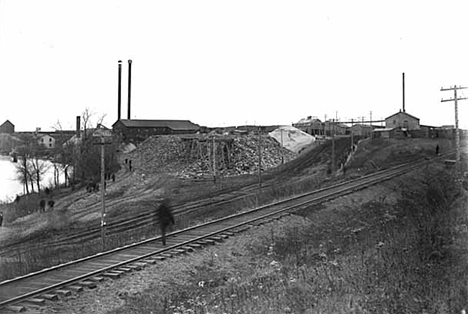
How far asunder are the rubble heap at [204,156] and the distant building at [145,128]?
42.0 feet

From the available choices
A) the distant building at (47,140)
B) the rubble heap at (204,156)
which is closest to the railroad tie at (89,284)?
the rubble heap at (204,156)

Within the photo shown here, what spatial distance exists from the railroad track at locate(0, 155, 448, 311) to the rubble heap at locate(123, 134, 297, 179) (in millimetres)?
30594

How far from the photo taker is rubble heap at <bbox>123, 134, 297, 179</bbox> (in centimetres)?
5534

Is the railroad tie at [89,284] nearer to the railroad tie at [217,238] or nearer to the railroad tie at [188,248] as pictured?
the railroad tie at [188,248]

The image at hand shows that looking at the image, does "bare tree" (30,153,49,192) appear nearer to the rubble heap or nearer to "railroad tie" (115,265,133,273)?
the rubble heap

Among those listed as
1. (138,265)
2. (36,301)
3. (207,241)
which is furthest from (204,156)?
(36,301)

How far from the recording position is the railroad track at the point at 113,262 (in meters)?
10.6

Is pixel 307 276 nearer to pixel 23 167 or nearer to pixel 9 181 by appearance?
pixel 23 167

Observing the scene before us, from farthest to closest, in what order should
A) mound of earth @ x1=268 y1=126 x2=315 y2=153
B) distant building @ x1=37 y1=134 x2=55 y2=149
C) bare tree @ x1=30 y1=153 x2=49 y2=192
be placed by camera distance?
mound of earth @ x1=268 y1=126 x2=315 y2=153
distant building @ x1=37 y1=134 x2=55 y2=149
bare tree @ x1=30 y1=153 x2=49 y2=192

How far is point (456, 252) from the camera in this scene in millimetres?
10766

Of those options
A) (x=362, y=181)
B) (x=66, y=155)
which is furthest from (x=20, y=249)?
(x=66, y=155)

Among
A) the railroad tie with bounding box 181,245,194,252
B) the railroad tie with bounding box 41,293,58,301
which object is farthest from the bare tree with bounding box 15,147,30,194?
the railroad tie with bounding box 41,293,58,301

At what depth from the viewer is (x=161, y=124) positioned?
8919cm

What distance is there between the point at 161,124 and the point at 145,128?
4.92m
